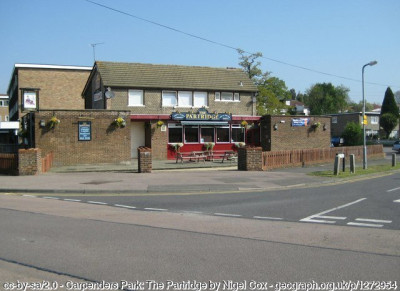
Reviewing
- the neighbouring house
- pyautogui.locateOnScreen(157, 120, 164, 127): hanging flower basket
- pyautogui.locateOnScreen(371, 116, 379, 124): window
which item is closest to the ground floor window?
pyautogui.locateOnScreen(157, 120, 164, 127): hanging flower basket

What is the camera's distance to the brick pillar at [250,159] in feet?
73.4

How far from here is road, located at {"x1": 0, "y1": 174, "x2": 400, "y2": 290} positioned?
5.71m

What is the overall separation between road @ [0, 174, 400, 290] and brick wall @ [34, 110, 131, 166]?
37.3 feet

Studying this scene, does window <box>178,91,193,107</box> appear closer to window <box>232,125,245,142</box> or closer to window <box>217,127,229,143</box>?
window <box>217,127,229,143</box>

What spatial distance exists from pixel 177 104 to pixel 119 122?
9.42 metres

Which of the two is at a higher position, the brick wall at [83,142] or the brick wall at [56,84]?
the brick wall at [56,84]

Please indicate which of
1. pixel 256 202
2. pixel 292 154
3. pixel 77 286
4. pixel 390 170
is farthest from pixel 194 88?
pixel 77 286

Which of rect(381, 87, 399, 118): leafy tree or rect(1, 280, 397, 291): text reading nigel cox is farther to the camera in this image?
rect(381, 87, 399, 118): leafy tree

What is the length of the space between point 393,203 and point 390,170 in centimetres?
1406

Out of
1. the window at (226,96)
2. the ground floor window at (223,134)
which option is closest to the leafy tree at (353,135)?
the window at (226,96)

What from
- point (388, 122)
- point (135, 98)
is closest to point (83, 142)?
point (135, 98)

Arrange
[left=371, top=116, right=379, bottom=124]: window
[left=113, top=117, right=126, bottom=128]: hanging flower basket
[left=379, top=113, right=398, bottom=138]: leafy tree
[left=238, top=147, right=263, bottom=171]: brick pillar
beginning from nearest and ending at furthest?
[left=238, top=147, right=263, bottom=171]: brick pillar
[left=113, top=117, right=126, bottom=128]: hanging flower basket
[left=379, top=113, right=398, bottom=138]: leafy tree
[left=371, top=116, right=379, bottom=124]: window

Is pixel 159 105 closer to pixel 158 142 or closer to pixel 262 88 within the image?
pixel 158 142

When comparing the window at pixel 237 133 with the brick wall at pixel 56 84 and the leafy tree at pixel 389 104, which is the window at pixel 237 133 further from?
the leafy tree at pixel 389 104
